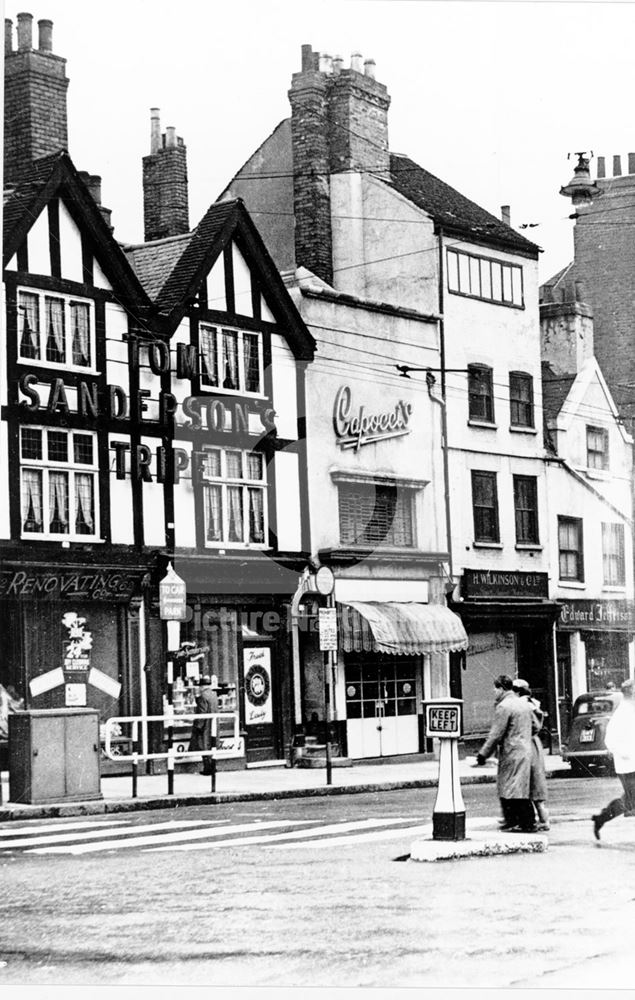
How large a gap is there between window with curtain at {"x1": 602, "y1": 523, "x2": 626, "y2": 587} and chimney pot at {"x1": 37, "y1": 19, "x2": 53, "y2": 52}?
5403mm

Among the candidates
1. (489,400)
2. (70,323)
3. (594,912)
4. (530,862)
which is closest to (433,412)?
(489,400)

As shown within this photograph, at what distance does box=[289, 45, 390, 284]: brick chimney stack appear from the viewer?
11.8m

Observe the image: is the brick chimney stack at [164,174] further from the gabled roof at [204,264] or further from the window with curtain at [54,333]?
the window with curtain at [54,333]

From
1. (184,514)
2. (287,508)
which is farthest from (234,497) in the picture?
(287,508)

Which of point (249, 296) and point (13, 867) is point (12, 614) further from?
point (249, 296)

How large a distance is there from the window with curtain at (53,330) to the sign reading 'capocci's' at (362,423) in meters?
2.32

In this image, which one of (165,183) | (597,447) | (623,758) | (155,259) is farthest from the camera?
(155,259)

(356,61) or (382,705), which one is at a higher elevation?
(356,61)

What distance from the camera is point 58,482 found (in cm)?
1244

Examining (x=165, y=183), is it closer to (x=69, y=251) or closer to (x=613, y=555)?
(x=69, y=251)

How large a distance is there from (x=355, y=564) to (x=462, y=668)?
1.71 metres

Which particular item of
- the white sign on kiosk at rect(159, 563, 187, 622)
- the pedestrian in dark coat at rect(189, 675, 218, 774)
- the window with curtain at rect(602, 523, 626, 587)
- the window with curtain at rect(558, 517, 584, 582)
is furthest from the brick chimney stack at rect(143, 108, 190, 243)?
the pedestrian in dark coat at rect(189, 675, 218, 774)

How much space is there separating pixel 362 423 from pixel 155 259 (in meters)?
2.19

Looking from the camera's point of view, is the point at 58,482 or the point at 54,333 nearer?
the point at 54,333
